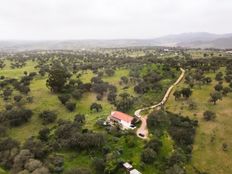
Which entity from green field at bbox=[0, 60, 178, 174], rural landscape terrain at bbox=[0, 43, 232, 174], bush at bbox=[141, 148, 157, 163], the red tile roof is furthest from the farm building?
bush at bbox=[141, 148, 157, 163]

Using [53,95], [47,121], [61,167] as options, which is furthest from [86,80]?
[61,167]

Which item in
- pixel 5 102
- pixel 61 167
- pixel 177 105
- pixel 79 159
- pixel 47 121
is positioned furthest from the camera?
pixel 5 102

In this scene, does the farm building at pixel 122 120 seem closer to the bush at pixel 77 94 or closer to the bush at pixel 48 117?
the bush at pixel 48 117

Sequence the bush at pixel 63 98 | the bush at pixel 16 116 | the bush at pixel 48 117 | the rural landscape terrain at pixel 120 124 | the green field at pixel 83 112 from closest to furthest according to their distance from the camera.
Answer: the rural landscape terrain at pixel 120 124, the green field at pixel 83 112, the bush at pixel 16 116, the bush at pixel 48 117, the bush at pixel 63 98

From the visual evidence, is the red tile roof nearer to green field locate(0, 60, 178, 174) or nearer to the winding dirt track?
the winding dirt track

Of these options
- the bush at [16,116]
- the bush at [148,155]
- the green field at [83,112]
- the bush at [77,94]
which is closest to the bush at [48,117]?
the green field at [83,112]

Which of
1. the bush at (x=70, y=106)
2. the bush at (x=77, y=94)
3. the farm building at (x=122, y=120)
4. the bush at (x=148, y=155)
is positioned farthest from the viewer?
the bush at (x=77, y=94)

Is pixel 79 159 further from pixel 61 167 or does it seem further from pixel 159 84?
pixel 159 84
